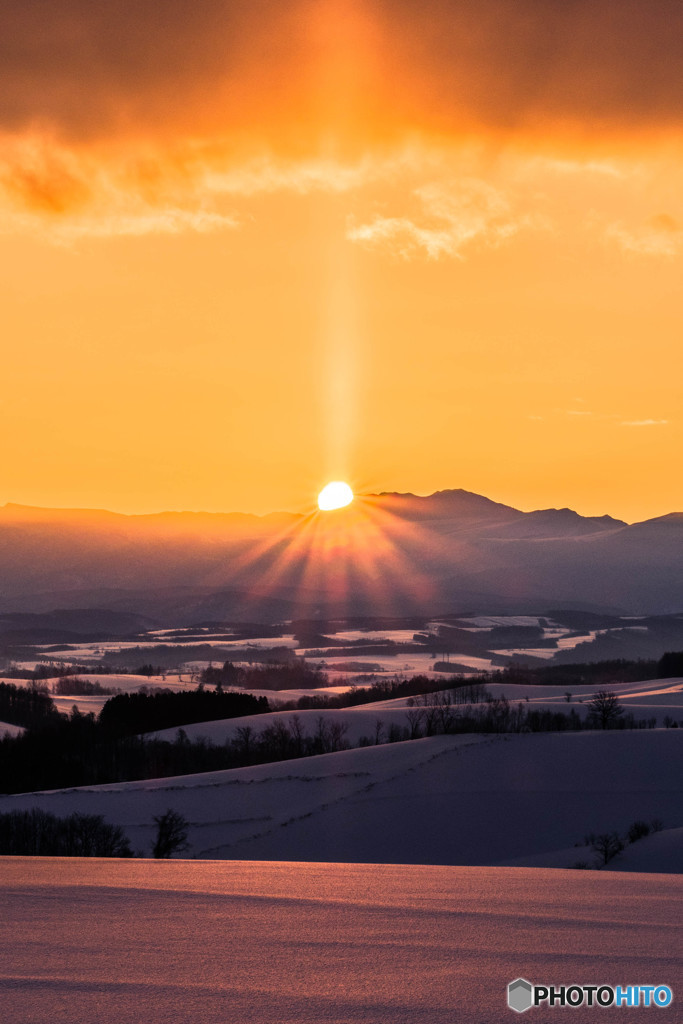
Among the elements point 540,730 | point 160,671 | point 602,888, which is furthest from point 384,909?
Answer: point 160,671

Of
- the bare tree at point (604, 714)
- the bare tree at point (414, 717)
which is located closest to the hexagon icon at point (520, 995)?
the bare tree at point (604, 714)

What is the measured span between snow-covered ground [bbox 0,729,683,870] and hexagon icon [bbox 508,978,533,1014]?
25.2 metres

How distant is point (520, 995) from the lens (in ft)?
18.4

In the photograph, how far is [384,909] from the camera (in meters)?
8.59

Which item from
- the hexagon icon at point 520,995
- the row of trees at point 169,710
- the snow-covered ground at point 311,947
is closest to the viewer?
the snow-covered ground at point 311,947

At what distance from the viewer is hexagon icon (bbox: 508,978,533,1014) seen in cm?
544

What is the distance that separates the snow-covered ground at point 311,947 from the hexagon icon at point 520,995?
0.24ft

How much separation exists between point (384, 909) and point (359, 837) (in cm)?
3221

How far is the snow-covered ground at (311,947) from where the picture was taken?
5.33m

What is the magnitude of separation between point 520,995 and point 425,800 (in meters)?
39.7

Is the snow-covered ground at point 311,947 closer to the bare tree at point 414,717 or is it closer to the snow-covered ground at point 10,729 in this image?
the bare tree at point 414,717

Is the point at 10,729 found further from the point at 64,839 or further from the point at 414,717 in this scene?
the point at 64,839

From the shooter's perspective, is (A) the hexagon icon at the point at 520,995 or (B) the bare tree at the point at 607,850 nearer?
(A) the hexagon icon at the point at 520,995

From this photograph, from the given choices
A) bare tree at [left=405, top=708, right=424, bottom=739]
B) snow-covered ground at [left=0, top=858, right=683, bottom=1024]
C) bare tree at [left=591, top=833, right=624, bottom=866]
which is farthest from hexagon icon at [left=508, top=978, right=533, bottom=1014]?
bare tree at [left=405, top=708, right=424, bottom=739]
